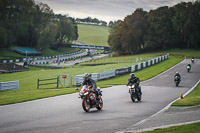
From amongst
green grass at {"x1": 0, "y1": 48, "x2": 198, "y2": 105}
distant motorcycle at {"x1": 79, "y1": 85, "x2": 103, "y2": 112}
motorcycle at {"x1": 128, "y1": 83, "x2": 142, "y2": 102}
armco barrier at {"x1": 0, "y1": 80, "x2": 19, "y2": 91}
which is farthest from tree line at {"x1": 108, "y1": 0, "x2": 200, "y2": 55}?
distant motorcycle at {"x1": 79, "y1": 85, "x2": 103, "y2": 112}

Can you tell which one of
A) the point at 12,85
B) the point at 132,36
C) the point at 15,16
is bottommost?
the point at 12,85

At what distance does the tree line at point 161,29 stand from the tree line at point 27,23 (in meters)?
25.1

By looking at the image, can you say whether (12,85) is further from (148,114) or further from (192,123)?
(192,123)

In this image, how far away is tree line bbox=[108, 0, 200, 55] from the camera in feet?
359

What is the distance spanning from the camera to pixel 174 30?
112 metres

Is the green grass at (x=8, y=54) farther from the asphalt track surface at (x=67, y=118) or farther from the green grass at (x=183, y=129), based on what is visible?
the green grass at (x=183, y=129)

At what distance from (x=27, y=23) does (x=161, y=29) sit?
51040mm

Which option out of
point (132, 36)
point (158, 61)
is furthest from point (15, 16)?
point (158, 61)

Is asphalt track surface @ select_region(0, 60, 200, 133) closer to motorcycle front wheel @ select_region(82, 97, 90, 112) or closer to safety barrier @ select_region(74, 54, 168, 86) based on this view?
motorcycle front wheel @ select_region(82, 97, 90, 112)

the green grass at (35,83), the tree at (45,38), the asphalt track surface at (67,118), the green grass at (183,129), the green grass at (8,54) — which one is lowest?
the green grass at (35,83)

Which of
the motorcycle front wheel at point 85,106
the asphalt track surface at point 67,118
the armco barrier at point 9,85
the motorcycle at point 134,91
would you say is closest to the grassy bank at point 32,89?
the armco barrier at point 9,85

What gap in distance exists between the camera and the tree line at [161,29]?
359 ft

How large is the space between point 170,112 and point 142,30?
327 feet

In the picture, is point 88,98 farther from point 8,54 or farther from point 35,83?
point 8,54
